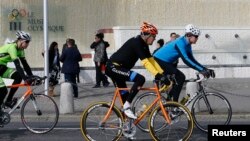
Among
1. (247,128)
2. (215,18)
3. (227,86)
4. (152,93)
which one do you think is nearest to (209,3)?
(215,18)

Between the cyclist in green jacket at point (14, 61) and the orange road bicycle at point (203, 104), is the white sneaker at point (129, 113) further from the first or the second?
the cyclist in green jacket at point (14, 61)

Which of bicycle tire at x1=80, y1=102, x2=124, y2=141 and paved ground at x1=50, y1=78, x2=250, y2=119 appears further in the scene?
paved ground at x1=50, y1=78, x2=250, y2=119

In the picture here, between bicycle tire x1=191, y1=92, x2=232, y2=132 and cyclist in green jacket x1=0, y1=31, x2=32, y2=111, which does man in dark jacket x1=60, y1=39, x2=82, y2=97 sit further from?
bicycle tire x1=191, y1=92, x2=232, y2=132

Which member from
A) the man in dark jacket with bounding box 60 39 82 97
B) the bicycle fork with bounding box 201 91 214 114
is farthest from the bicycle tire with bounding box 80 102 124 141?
the man in dark jacket with bounding box 60 39 82 97

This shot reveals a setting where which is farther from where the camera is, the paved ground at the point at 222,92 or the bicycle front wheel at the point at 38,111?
the paved ground at the point at 222,92

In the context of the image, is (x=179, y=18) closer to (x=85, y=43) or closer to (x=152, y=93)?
(x=85, y=43)

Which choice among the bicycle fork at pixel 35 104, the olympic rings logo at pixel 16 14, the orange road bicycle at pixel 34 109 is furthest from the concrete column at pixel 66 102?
the olympic rings logo at pixel 16 14

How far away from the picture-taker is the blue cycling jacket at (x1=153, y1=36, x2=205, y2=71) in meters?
12.0

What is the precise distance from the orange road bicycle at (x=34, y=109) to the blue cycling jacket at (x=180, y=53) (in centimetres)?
211

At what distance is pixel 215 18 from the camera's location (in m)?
30.6

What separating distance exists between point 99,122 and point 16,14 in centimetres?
1903

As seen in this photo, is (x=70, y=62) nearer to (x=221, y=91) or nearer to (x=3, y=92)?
(x=221, y=91)

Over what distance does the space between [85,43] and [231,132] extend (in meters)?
21.1

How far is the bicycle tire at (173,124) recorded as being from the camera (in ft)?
34.8
